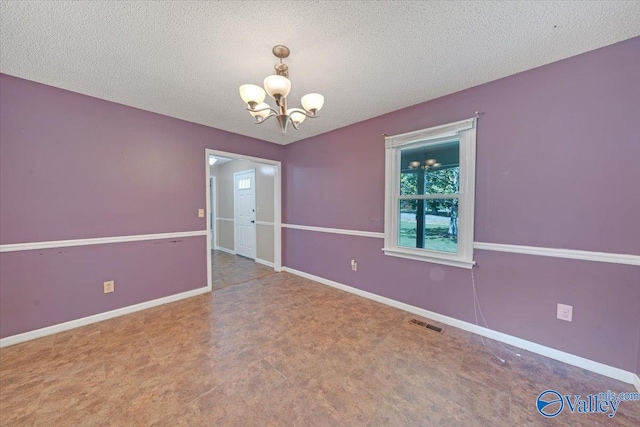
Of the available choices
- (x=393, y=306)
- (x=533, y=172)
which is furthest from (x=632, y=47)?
(x=393, y=306)

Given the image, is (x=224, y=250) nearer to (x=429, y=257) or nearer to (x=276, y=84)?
(x=429, y=257)

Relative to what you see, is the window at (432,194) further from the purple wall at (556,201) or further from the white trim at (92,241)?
the white trim at (92,241)

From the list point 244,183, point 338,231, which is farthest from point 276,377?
point 244,183

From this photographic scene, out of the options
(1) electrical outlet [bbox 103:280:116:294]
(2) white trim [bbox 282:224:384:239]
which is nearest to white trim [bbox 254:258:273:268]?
(2) white trim [bbox 282:224:384:239]

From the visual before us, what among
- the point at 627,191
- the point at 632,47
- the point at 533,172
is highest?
the point at 632,47

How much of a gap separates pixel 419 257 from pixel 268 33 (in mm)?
2579

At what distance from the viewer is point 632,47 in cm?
165

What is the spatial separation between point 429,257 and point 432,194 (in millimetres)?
716

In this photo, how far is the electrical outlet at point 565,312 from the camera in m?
1.88

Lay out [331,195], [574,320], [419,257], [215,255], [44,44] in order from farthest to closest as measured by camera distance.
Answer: [215,255] < [331,195] < [419,257] < [574,320] < [44,44]

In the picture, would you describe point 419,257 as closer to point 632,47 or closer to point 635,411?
point 635,411

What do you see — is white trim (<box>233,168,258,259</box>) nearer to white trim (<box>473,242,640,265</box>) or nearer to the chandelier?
the chandelier

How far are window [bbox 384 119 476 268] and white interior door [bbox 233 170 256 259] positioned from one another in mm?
3191

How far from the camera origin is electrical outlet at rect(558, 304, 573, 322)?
1880 mm
